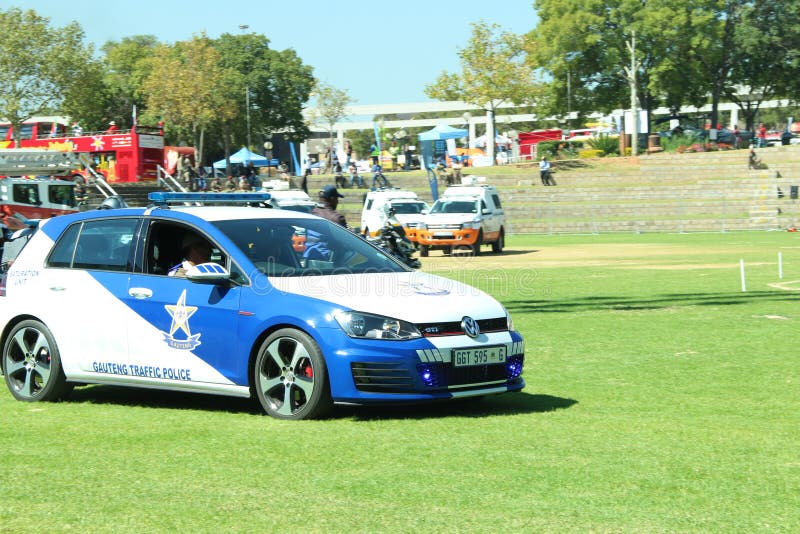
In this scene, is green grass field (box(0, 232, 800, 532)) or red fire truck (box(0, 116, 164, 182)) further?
red fire truck (box(0, 116, 164, 182))

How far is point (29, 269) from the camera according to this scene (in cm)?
918

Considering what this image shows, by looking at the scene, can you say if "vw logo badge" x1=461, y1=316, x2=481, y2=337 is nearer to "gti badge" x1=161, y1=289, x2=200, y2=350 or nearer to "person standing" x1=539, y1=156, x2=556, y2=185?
"gti badge" x1=161, y1=289, x2=200, y2=350

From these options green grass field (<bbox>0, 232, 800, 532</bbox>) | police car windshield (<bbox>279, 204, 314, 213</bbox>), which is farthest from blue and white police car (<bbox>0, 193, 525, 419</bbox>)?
police car windshield (<bbox>279, 204, 314, 213</bbox>)

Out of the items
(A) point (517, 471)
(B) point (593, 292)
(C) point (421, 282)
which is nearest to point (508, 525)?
(A) point (517, 471)

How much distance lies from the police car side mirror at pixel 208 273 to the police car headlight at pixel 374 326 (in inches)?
38.5

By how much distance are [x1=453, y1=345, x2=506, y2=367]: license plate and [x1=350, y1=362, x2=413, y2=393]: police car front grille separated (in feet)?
1.27

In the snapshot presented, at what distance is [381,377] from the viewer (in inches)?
292

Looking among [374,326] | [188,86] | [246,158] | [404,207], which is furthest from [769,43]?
[374,326]

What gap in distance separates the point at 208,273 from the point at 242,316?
0.38 m

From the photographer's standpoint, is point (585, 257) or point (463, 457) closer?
point (463, 457)

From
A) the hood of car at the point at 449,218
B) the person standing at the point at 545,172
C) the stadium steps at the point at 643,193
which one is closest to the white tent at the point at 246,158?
the stadium steps at the point at 643,193

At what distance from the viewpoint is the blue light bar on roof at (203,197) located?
9094 millimetres

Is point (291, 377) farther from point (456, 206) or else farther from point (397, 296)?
point (456, 206)

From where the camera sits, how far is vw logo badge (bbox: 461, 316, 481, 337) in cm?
766
